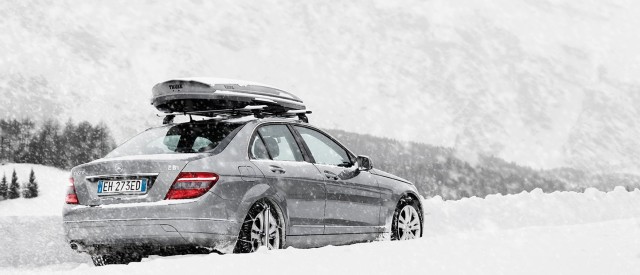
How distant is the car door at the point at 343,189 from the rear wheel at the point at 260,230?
798 millimetres

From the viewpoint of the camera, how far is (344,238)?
7.95m

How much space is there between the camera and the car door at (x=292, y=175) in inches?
276

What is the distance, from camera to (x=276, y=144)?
7.48 m

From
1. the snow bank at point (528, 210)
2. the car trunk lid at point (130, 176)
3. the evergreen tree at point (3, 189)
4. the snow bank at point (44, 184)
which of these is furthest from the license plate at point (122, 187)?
the snow bank at point (44, 184)

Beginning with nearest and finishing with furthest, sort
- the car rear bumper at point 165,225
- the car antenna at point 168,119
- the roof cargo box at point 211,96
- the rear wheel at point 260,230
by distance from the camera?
1. the car rear bumper at point 165,225
2. the rear wheel at point 260,230
3. the roof cargo box at point 211,96
4. the car antenna at point 168,119

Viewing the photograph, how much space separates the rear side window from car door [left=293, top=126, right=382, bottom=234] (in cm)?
16

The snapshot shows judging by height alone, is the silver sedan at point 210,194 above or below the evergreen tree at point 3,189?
below

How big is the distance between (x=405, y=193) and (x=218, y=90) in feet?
8.75

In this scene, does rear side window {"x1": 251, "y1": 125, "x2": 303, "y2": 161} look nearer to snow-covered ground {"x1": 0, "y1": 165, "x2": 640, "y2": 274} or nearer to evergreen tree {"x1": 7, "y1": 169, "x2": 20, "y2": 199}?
snow-covered ground {"x1": 0, "y1": 165, "x2": 640, "y2": 274}

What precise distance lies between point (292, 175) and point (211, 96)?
0.97 metres

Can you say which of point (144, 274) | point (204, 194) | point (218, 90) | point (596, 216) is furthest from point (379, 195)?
point (596, 216)

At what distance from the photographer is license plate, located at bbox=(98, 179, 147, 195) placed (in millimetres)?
6352

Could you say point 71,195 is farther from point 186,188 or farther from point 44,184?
point 44,184

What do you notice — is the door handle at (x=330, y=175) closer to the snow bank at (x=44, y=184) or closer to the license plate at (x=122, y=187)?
the license plate at (x=122, y=187)
